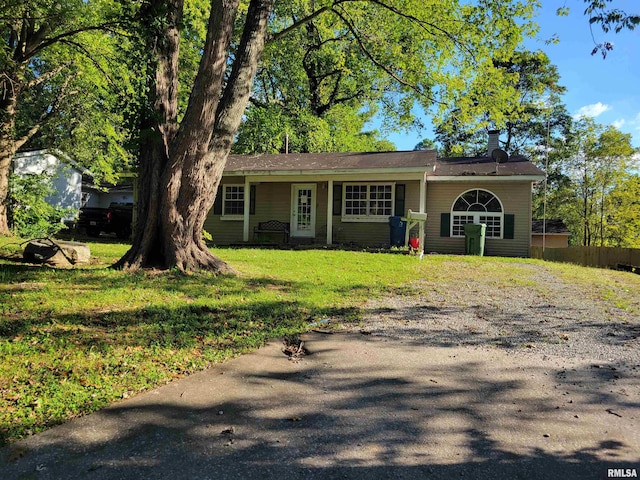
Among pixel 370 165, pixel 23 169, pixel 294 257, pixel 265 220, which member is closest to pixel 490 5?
pixel 370 165

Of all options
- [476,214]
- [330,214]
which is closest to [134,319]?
[330,214]

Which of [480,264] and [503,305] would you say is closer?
[503,305]

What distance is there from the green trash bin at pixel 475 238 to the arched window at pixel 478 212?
2.70 feet

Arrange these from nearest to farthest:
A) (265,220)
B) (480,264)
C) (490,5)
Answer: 1. (490,5)
2. (480,264)
3. (265,220)

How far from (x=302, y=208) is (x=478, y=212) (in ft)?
22.7

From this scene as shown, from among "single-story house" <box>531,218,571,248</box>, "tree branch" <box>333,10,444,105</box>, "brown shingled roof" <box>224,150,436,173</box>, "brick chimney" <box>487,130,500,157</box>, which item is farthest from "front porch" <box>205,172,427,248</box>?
"single-story house" <box>531,218,571,248</box>

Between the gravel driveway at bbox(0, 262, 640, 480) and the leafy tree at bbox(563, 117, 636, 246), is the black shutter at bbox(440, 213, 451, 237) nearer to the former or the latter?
the gravel driveway at bbox(0, 262, 640, 480)

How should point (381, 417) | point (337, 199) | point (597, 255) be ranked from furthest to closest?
point (597, 255) → point (337, 199) → point (381, 417)

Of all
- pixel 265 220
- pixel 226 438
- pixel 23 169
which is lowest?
pixel 226 438

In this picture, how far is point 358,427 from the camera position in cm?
272

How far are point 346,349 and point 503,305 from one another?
3.31 metres

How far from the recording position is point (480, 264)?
11.6 metres

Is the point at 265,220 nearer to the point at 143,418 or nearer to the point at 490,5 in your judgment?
the point at 490,5

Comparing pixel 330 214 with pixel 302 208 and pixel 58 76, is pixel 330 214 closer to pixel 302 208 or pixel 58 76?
pixel 302 208
